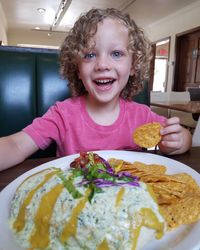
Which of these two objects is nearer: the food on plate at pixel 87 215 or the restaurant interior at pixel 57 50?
the food on plate at pixel 87 215

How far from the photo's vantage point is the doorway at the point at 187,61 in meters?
6.06

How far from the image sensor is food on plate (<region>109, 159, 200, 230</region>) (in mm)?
446

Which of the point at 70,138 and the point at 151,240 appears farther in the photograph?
the point at 70,138

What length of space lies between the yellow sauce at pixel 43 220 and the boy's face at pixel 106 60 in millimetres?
592

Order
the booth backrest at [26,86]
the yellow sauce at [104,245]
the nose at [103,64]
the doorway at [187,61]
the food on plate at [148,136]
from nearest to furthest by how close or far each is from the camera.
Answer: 1. the yellow sauce at [104,245]
2. the food on plate at [148,136]
3. the nose at [103,64]
4. the booth backrest at [26,86]
5. the doorway at [187,61]

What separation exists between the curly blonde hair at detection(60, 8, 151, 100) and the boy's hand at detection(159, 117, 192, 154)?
37 cm

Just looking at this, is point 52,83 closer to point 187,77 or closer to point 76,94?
point 76,94

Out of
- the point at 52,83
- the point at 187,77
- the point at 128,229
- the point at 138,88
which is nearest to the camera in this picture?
the point at 128,229

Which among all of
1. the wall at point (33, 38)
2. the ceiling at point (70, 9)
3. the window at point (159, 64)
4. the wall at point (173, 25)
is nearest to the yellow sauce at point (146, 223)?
the ceiling at point (70, 9)

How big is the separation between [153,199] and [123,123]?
678mm

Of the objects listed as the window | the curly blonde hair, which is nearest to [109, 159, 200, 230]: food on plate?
the curly blonde hair

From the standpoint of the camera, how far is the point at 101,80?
96 cm

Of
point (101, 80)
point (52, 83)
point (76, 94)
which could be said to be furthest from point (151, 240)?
point (52, 83)

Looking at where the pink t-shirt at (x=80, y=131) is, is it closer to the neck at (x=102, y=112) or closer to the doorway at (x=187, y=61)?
the neck at (x=102, y=112)
